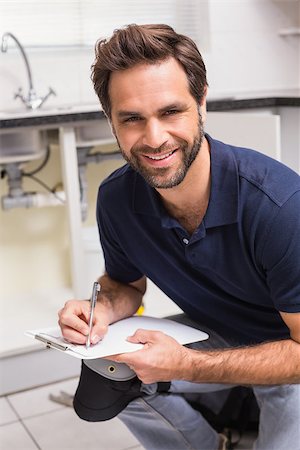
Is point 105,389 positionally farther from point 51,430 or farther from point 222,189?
point 51,430

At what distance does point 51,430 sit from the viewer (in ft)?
6.81

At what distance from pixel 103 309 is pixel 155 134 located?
1.49 ft

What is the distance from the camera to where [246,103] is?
2.76m

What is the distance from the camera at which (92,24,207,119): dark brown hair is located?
1.31 meters

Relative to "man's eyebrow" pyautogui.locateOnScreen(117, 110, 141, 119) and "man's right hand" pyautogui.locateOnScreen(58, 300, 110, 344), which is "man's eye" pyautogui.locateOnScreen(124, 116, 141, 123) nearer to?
"man's eyebrow" pyautogui.locateOnScreen(117, 110, 141, 119)

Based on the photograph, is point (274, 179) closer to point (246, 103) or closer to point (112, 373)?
point (112, 373)

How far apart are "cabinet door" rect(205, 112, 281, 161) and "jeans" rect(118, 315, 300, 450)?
2.25 feet

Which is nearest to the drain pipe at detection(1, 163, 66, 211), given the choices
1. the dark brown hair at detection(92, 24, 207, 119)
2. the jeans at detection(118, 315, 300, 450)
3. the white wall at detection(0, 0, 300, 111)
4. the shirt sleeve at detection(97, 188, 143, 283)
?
the white wall at detection(0, 0, 300, 111)

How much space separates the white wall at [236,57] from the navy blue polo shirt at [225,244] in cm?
143

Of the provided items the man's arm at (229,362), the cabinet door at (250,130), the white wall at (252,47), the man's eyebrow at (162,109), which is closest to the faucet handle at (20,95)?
the cabinet door at (250,130)

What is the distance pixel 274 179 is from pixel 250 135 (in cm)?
86

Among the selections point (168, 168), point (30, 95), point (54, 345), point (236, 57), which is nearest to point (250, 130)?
point (168, 168)

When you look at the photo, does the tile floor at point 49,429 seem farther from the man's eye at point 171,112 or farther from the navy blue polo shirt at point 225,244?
the man's eye at point 171,112

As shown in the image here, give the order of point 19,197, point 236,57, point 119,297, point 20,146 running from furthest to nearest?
1. point 236,57
2. point 19,197
3. point 20,146
4. point 119,297
